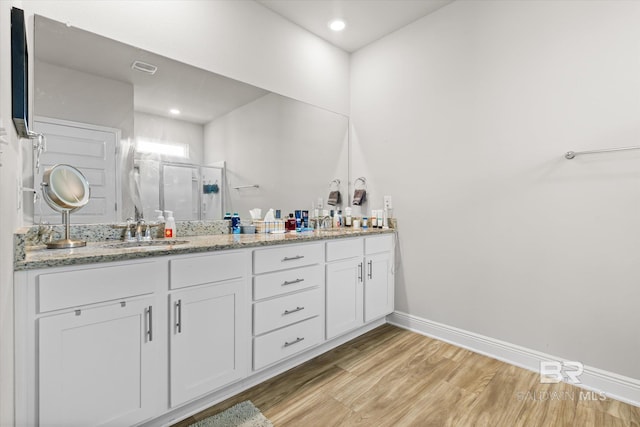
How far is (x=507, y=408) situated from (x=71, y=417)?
6.49ft

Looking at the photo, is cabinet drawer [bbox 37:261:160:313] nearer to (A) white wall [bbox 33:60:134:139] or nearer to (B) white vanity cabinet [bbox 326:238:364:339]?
(A) white wall [bbox 33:60:134:139]

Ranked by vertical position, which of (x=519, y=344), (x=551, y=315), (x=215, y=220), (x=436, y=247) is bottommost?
(x=519, y=344)

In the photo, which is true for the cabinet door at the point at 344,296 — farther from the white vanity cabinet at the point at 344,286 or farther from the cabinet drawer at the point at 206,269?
the cabinet drawer at the point at 206,269

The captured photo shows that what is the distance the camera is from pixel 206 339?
152 cm

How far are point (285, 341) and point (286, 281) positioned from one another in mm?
358

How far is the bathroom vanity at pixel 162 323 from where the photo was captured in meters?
1.11

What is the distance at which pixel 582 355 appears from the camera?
183cm

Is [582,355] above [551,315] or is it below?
below

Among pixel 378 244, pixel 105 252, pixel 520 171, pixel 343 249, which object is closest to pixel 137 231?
pixel 105 252

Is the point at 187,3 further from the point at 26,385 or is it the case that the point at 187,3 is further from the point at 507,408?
the point at 507,408

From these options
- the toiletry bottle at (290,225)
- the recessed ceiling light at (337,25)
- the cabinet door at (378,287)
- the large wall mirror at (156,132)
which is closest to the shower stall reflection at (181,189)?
the large wall mirror at (156,132)

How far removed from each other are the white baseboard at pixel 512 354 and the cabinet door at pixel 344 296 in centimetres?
55

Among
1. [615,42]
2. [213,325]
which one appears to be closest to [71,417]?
[213,325]

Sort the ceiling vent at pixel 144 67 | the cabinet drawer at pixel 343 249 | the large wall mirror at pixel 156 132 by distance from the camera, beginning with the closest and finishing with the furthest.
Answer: the large wall mirror at pixel 156 132 < the ceiling vent at pixel 144 67 < the cabinet drawer at pixel 343 249
